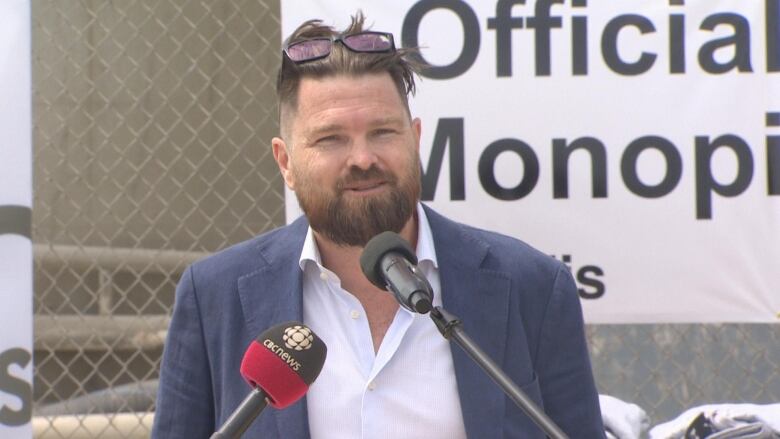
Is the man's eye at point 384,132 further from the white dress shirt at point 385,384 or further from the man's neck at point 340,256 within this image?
the white dress shirt at point 385,384

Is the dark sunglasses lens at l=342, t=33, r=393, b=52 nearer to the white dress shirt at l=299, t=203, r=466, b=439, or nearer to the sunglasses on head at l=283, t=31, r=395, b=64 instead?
the sunglasses on head at l=283, t=31, r=395, b=64

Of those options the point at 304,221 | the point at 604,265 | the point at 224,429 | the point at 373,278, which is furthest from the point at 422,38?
the point at 224,429

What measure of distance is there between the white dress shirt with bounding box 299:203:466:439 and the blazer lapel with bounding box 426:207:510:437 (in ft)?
0.13

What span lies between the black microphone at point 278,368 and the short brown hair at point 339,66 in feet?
2.76

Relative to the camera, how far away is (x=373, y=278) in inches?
81.5

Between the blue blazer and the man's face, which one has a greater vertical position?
the man's face

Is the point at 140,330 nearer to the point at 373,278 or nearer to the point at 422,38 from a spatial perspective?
the point at 422,38

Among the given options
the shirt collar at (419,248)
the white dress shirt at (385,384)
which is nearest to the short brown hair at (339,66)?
the shirt collar at (419,248)

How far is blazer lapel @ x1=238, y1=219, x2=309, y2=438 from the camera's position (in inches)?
106

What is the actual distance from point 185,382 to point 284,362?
802 mm

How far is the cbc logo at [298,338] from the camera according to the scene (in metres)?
2.01

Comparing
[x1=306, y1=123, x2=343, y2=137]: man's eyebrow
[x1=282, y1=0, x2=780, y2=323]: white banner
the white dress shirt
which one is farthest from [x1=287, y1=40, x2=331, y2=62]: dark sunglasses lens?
[x1=282, y1=0, x2=780, y2=323]: white banner

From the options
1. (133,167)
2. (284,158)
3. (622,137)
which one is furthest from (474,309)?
(133,167)

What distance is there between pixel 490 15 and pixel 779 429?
1.56 metres
